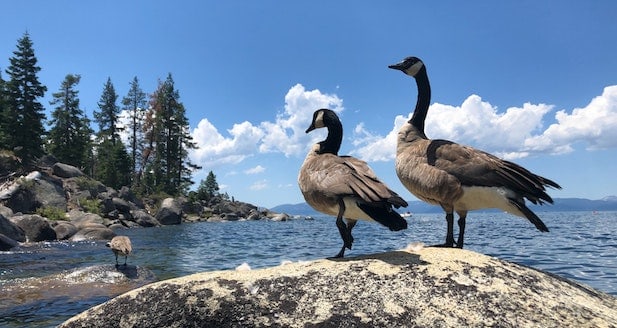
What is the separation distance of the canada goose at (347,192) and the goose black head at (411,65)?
6.19ft

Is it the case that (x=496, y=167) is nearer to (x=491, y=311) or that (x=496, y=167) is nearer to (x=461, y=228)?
(x=461, y=228)

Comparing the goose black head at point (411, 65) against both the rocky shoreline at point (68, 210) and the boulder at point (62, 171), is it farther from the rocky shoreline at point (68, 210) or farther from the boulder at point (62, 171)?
the boulder at point (62, 171)

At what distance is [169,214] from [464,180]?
56864 mm

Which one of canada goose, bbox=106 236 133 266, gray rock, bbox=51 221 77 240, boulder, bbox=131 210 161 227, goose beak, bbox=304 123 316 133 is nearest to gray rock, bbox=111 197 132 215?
boulder, bbox=131 210 161 227

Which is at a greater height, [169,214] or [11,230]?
[169,214]

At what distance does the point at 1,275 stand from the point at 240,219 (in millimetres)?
62264

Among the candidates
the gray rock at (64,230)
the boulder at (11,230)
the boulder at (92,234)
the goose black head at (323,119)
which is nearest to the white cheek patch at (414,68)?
the goose black head at (323,119)

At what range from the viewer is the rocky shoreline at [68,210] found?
30.7 meters

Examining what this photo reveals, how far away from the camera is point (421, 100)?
6922 mm

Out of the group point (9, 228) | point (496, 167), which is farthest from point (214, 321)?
point (9, 228)

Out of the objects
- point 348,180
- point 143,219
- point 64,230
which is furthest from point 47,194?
point 348,180

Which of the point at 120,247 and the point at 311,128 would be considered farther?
the point at 120,247

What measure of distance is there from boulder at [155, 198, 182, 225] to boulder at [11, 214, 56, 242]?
2620 cm

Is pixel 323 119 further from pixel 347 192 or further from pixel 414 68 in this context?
pixel 347 192
